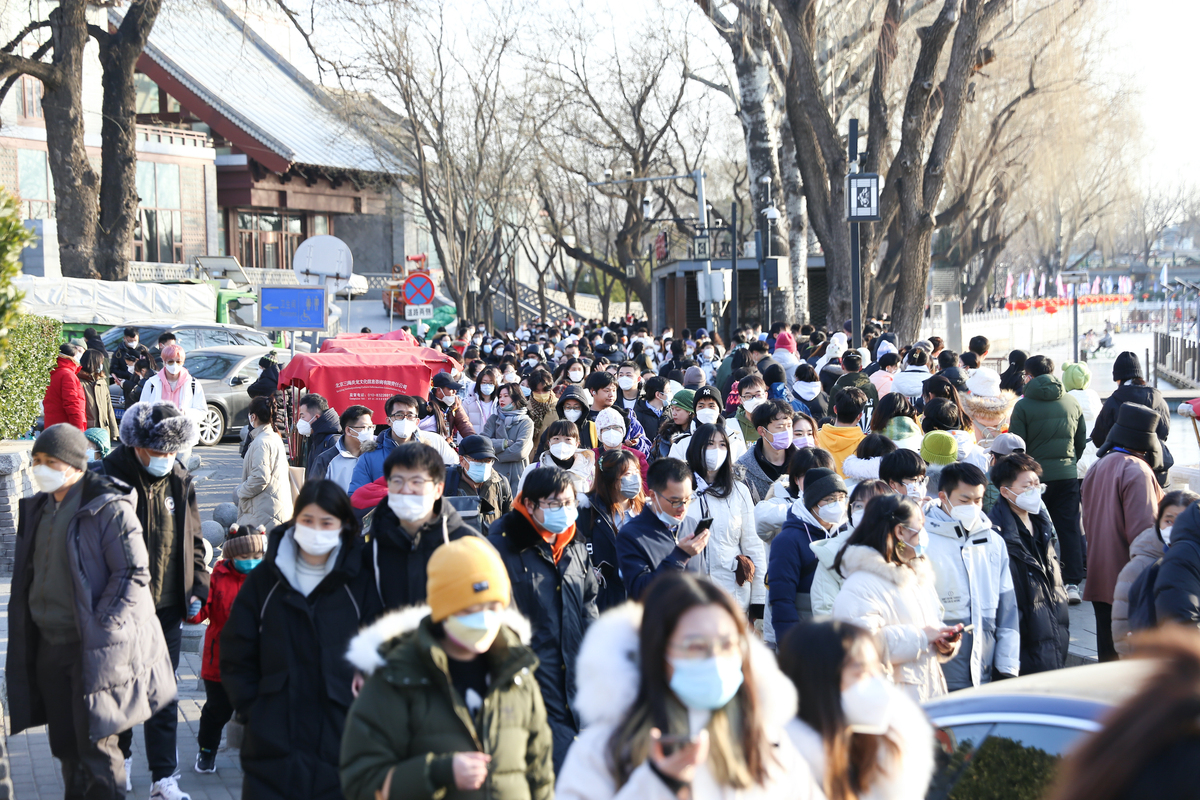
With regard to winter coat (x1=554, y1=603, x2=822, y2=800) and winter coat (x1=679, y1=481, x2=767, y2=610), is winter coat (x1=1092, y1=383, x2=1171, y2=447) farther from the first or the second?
winter coat (x1=554, y1=603, x2=822, y2=800)

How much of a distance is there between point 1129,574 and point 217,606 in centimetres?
443

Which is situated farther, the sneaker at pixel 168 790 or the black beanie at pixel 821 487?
the black beanie at pixel 821 487

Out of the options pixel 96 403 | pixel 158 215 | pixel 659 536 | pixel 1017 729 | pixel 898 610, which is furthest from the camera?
pixel 158 215

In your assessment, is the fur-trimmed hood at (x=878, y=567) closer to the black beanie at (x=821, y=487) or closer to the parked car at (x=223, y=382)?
the black beanie at (x=821, y=487)

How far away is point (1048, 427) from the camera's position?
9.05 metres

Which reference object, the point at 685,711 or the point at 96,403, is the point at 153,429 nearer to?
the point at 685,711

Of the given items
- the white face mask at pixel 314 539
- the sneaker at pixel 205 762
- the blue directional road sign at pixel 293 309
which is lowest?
the sneaker at pixel 205 762

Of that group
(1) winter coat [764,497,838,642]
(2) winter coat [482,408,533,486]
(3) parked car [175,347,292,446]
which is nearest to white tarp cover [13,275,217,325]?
(3) parked car [175,347,292,446]

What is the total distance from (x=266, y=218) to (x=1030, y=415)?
49.0 m

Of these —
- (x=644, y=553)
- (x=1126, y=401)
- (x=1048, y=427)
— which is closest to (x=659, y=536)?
(x=644, y=553)

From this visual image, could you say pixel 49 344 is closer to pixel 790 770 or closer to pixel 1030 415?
pixel 1030 415

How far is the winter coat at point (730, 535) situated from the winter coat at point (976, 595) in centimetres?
112

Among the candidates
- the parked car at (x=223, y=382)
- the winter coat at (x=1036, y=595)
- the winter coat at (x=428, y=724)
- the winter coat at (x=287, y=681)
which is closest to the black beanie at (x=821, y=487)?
the winter coat at (x=1036, y=595)

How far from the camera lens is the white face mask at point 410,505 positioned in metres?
4.50
